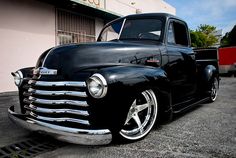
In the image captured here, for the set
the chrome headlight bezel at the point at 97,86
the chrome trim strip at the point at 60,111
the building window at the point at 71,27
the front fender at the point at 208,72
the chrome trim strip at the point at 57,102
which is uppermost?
the building window at the point at 71,27

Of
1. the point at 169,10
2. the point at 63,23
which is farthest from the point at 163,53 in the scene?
the point at 169,10

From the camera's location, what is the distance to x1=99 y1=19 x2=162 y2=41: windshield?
11.9 ft

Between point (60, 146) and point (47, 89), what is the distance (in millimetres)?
702

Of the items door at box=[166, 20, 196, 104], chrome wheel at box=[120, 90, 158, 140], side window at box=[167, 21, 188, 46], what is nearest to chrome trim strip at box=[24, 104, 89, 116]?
chrome wheel at box=[120, 90, 158, 140]

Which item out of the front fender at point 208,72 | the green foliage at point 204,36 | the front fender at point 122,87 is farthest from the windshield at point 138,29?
the green foliage at point 204,36

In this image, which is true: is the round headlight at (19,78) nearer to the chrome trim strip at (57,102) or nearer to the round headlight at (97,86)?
the chrome trim strip at (57,102)

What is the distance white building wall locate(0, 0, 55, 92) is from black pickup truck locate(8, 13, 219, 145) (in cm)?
493

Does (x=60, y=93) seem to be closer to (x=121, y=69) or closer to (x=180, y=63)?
(x=121, y=69)

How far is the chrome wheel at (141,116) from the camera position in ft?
9.04

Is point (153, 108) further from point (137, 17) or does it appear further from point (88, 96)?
point (137, 17)

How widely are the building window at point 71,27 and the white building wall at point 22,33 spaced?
330 millimetres

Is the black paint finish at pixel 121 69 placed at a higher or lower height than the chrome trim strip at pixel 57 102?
higher

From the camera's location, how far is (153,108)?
302cm

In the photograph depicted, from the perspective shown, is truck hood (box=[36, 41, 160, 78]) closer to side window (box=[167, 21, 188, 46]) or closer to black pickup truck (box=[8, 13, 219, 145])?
black pickup truck (box=[8, 13, 219, 145])
